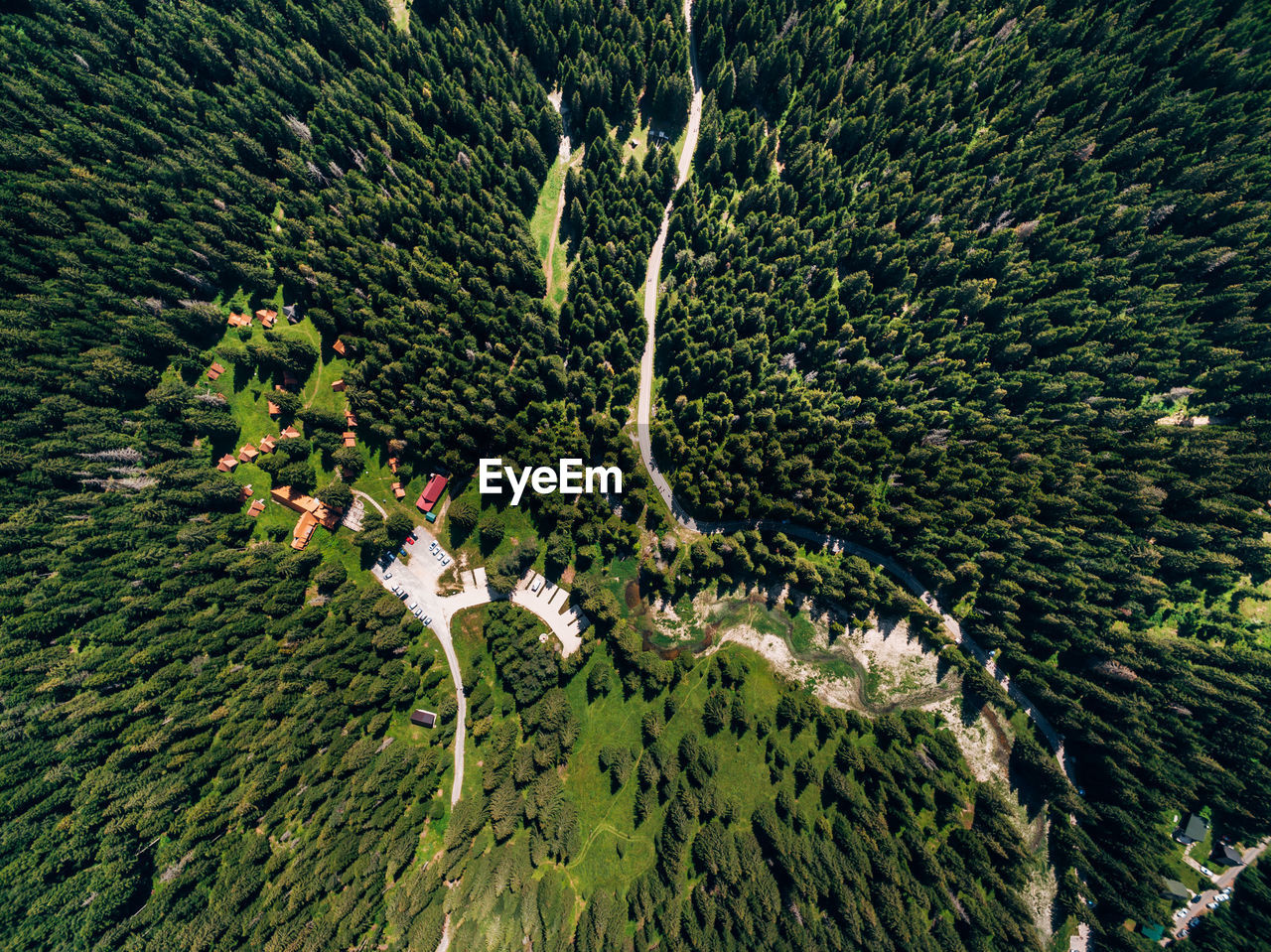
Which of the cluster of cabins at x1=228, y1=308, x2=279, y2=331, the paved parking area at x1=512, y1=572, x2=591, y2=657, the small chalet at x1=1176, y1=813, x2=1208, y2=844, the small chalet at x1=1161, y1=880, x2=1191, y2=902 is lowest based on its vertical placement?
the small chalet at x1=1161, y1=880, x2=1191, y2=902

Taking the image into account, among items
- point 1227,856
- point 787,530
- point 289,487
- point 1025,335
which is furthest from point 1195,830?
point 289,487

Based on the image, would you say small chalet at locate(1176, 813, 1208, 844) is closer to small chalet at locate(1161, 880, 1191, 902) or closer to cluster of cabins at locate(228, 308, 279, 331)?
small chalet at locate(1161, 880, 1191, 902)

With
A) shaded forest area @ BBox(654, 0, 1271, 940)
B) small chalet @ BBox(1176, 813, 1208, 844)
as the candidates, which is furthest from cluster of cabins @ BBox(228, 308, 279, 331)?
small chalet @ BBox(1176, 813, 1208, 844)

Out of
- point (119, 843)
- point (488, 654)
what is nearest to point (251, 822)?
point (119, 843)

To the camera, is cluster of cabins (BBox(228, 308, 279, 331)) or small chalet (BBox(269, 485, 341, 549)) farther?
cluster of cabins (BBox(228, 308, 279, 331))

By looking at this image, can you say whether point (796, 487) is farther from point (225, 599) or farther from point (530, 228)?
point (225, 599)

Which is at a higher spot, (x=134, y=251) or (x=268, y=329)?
(x=134, y=251)

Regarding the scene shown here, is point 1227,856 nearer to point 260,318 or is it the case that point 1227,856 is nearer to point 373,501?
point 373,501
